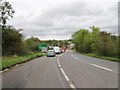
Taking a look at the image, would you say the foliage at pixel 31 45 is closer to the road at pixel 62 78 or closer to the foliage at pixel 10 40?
the foliage at pixel 10 40

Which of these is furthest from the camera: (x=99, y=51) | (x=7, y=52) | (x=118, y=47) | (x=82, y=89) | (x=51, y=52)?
(x=51, y=52)

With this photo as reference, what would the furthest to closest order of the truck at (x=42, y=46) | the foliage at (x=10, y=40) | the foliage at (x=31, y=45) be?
the truck at (x=42, y=46), the foliage at (x=31, y=45), the foliage at (x=10, y=40)

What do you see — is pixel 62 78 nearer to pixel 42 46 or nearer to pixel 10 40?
pixel 10 40

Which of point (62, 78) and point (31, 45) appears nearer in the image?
point (62, 78)

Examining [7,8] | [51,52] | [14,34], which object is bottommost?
[51,52]

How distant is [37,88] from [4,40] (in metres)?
38.3

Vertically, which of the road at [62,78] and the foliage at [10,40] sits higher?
the foliage at [10,40]

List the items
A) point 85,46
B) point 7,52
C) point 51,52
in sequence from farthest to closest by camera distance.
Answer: point 85,46 < point 51,52 < point 7,52

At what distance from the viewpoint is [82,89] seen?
10086 millimetres

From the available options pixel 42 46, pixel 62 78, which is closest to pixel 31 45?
pixel 42 46

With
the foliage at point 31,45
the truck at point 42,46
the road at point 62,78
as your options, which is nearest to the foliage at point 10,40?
the foliage at point 31,45

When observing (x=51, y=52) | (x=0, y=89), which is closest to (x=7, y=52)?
(x=51, y=52)

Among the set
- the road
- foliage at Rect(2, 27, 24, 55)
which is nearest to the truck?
foliage at Rect(2, 27, 24, 55)

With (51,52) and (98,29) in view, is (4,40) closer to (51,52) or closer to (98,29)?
(51,52)
